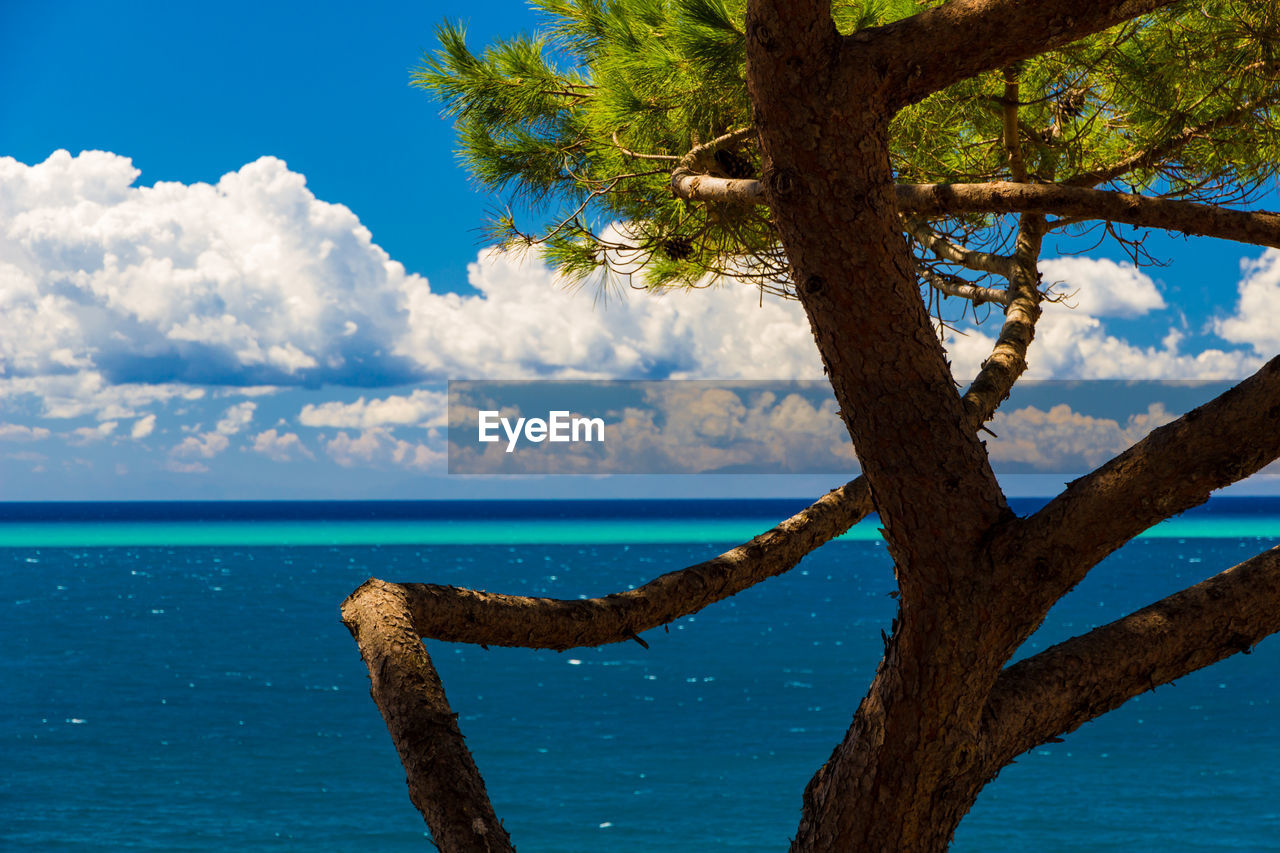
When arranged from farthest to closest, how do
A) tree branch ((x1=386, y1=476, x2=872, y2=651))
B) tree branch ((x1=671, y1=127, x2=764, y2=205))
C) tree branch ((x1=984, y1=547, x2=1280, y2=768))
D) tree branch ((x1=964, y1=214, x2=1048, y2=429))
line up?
tree branch ((x1=964, y1=214, x2=1048, y2=429)) → tree branch ((x1=671, y1=127, x2=764, y2=205)) → tree branch ((x1=386, y1=476, x2=872, y2=651)) → tree branch ((x1=984, y1=547, x2=1280, y2=768))

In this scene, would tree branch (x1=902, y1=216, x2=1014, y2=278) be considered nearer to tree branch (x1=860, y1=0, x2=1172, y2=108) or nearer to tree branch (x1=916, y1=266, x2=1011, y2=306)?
tree branch (x1=916, y1=266, x2=1011, y2=306)

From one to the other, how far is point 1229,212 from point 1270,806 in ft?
53.2

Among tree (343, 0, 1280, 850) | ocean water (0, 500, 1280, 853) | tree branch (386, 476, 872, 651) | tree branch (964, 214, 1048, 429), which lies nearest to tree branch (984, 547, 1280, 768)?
tree (343, 0, 1280, 850)

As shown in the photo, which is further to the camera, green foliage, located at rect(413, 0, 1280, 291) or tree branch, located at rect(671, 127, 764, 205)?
green foliage, located at rect(413, 0, 1280, 291)

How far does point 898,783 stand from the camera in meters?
1.51

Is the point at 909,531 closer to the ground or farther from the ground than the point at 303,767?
farther from the ground

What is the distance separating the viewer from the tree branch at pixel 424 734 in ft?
4.07

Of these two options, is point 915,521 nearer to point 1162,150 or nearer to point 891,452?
point 891,452

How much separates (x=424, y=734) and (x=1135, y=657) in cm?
113

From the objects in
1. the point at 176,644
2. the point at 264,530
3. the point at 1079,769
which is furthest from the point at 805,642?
the point at 264,530

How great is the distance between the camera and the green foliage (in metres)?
3.04

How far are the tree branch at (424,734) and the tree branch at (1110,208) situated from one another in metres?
1.31

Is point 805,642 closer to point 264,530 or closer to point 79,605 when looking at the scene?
point 79,605

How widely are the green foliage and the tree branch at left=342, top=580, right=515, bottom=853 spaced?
1.91 metres
